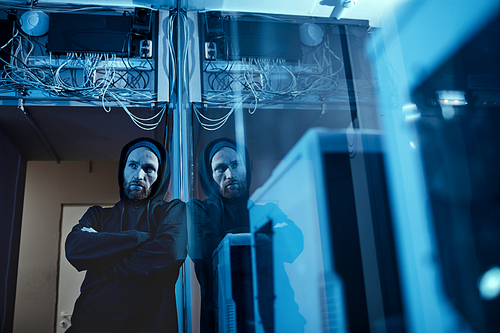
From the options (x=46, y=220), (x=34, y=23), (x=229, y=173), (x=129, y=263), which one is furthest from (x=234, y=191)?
(x=34, y=23)

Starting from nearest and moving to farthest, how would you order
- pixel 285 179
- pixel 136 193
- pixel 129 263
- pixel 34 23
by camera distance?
pixel 285 179, pixel 129 263, pixel 136 193, pixel 34 23

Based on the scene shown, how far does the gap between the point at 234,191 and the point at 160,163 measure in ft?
1.00

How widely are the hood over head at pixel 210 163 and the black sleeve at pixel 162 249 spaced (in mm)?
116

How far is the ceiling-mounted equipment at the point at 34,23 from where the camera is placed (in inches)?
56.8

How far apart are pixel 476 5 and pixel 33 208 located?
1.80 m

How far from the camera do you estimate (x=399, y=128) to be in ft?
1.86

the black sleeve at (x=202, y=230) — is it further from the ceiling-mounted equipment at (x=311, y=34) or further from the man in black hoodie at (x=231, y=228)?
the ceiling-mounted equipment at (x=311, y=34)

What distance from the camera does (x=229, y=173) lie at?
1.19 m

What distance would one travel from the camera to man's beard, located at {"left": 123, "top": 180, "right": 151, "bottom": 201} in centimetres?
121

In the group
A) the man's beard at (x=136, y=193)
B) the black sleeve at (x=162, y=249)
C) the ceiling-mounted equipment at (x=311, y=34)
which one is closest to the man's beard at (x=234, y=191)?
the black sleeve at (x=162, y=249)

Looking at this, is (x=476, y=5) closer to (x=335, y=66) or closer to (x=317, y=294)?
(x=317, y=294)

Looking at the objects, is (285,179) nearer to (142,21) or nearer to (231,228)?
(231,228)

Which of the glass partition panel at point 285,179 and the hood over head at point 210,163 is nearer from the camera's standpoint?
the glass partition panel at point 285,179

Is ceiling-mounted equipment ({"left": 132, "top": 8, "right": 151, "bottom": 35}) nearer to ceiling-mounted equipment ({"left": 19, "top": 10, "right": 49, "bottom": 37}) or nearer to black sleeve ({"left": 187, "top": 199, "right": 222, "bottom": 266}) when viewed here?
ceiling-mounted equipment ({"left": 19, "top": 10, "right": 49, "bottom": 37})
